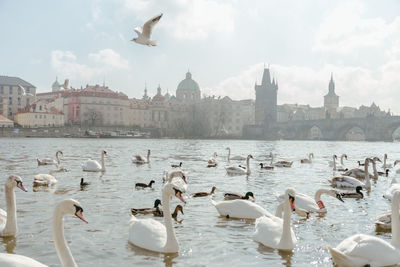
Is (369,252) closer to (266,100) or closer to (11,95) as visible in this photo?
(11,95)

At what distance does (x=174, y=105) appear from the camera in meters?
132

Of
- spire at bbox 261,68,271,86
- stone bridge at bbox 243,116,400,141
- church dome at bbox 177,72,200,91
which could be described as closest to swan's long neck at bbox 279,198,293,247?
stone bridge at bbox 243,116,400,141

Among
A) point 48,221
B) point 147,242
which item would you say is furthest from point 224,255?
point 48,221

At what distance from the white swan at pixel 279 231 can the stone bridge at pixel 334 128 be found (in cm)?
9683

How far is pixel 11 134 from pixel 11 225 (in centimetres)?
7956

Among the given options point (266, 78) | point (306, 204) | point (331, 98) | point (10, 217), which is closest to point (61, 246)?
point (10, 217)

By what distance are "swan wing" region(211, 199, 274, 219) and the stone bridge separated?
95.6 metres

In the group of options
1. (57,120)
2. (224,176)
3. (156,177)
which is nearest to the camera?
(156,177)

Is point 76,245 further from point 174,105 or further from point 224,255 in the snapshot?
point 174,105

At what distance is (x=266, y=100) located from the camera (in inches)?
5330

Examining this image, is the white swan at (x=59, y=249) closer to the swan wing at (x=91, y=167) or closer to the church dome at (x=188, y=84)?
the swan wing at (x=91, y=167)

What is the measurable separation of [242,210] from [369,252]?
3238 millimetres

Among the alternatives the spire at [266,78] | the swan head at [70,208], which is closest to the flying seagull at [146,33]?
the swan head at [70,208]

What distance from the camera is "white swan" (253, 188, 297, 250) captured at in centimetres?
638
